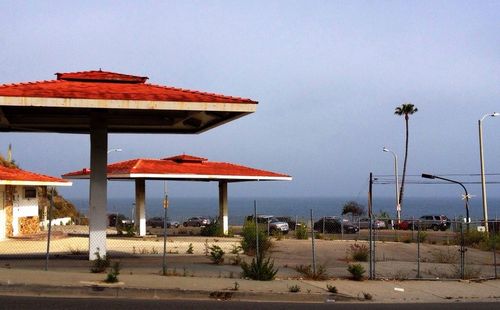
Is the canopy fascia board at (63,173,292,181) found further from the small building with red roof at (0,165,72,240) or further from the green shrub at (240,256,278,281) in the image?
the green shrub at (240,256,278,281)

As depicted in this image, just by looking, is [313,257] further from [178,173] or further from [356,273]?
[178,173]

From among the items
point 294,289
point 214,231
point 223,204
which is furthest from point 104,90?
point 223,204

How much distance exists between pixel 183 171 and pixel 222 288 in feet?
79.6

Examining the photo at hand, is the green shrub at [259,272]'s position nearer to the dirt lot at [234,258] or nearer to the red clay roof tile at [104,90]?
the dirt lot at [234,258]

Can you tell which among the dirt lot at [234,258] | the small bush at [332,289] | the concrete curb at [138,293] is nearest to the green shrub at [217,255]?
the dirt lot at [234,258]

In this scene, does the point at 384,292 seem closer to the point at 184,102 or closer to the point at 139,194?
the point at 184,102

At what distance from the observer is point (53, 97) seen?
19.1 meters

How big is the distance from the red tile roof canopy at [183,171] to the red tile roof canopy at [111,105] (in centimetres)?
1229

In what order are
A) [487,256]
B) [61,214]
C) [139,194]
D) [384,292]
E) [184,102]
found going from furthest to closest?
[61,214] < [139,194] < [487,256] < [184,102] < [384,292]

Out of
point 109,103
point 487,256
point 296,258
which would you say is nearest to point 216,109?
point 109,103

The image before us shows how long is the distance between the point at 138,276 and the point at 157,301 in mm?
3121

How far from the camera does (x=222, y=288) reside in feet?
53.4

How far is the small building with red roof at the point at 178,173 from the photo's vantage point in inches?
1534

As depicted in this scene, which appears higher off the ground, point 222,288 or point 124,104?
point 124,104
